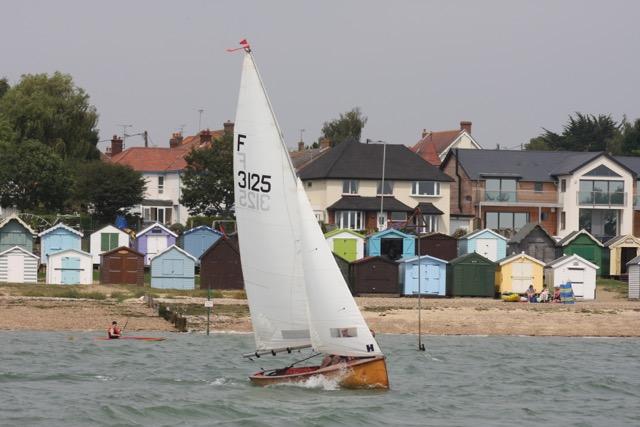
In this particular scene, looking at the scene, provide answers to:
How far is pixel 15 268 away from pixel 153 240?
10.3 m

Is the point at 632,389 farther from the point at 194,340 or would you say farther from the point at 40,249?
the point at 40,249

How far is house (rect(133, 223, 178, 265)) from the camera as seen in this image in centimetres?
7325

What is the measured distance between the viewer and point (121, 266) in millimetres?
65125

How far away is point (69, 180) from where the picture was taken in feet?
293

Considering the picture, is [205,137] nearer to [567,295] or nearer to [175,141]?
[175,141]

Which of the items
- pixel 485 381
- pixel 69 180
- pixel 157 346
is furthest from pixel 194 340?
pixel 69 180

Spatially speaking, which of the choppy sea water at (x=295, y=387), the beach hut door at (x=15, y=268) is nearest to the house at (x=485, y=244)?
the choppy sea water at (x=295, y=387)

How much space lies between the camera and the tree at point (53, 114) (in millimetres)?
102500

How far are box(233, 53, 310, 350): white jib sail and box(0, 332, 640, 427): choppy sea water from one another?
67.0 inches

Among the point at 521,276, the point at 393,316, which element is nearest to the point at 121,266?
the point at 393,316

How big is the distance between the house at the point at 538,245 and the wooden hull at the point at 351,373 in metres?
42.4

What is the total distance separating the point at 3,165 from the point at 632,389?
57714 mm

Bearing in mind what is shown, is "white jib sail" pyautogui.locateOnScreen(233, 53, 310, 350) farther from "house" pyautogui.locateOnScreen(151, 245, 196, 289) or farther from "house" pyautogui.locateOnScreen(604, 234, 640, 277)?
"house" pyautogui.locateOnScreen(604, 234, 640, 277)

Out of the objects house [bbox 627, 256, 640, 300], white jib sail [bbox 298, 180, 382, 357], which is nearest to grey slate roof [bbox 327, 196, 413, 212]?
house [bbox 627, 256, 640, 300]
